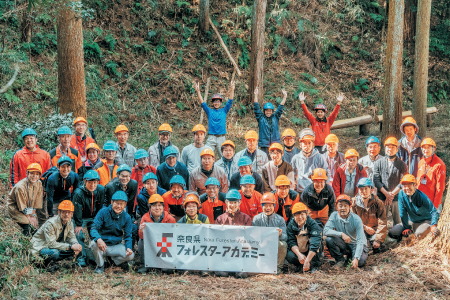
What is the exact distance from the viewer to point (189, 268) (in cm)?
693

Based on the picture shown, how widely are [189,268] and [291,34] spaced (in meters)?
15.6

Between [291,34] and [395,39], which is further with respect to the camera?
[291,34]

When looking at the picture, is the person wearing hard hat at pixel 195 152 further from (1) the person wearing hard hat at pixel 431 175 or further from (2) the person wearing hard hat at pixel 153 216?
(1) the person wearing hard hat at pixel 431 175

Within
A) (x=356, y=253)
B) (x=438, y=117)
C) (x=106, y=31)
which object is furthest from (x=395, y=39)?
(x=106, y=31)

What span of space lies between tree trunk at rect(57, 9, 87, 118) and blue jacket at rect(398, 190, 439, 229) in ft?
26.8

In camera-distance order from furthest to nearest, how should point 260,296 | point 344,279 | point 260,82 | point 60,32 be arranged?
point 260,82, point 60,32, point 344,279, point 260,296

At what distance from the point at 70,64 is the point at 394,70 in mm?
8701

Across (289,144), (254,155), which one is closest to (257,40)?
(289,144)

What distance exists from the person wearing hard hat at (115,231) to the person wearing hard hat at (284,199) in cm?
264

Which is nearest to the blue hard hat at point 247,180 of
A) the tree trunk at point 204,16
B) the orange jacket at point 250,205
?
the orange jacket at point 250,205

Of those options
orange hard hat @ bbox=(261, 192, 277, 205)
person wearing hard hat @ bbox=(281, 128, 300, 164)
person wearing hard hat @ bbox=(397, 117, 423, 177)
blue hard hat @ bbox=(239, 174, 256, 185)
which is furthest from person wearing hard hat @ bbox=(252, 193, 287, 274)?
person wearing hard hat @ bbox=(397, 117, 423, 177)

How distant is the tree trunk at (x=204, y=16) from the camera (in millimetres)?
18078

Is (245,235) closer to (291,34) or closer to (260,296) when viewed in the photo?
(260,296)

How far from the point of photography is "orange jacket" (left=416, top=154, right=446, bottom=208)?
25.5 ft
